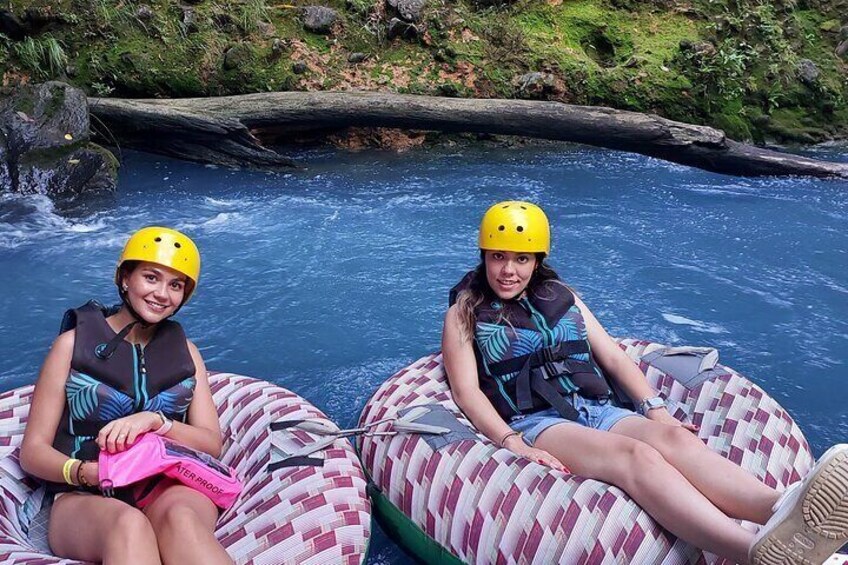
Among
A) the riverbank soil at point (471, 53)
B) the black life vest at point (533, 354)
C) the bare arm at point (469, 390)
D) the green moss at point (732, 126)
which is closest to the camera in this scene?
the bare arm at point (469, 390)

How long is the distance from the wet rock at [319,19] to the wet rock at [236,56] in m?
1.00

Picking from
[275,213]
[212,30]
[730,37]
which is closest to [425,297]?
[275,213]

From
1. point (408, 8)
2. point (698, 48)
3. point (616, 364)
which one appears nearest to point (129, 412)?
point (616, 364)

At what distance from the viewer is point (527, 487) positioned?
2455mm

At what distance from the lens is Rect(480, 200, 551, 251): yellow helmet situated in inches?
119

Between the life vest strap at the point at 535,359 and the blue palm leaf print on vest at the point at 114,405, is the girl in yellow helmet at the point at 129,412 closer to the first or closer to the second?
the blue palm leaf print on vest at the point at 114,405

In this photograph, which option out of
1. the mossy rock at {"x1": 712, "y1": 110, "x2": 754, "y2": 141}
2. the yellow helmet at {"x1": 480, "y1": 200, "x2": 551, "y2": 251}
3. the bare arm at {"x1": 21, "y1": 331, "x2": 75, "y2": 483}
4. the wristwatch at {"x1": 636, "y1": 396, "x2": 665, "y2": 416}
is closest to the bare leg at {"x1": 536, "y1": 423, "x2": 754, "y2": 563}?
the wristwatch at {"x1": 636, "y1": 396, "x2": 665, "y2": 416}

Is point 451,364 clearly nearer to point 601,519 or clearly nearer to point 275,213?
point 601,519

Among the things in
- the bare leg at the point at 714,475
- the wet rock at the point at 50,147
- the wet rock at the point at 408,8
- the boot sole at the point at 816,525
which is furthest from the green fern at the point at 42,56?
the boot sole at the point at 816,525

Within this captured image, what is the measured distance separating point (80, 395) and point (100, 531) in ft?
1.62

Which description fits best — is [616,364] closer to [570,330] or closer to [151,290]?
[570,330]

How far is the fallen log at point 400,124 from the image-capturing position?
7.77m

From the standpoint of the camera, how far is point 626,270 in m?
5.80

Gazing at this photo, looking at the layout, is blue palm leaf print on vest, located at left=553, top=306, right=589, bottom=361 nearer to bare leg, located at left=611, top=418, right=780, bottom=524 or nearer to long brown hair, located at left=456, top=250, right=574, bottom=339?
long brown hair, located at left=456, top=250, right=574, bottom=339
